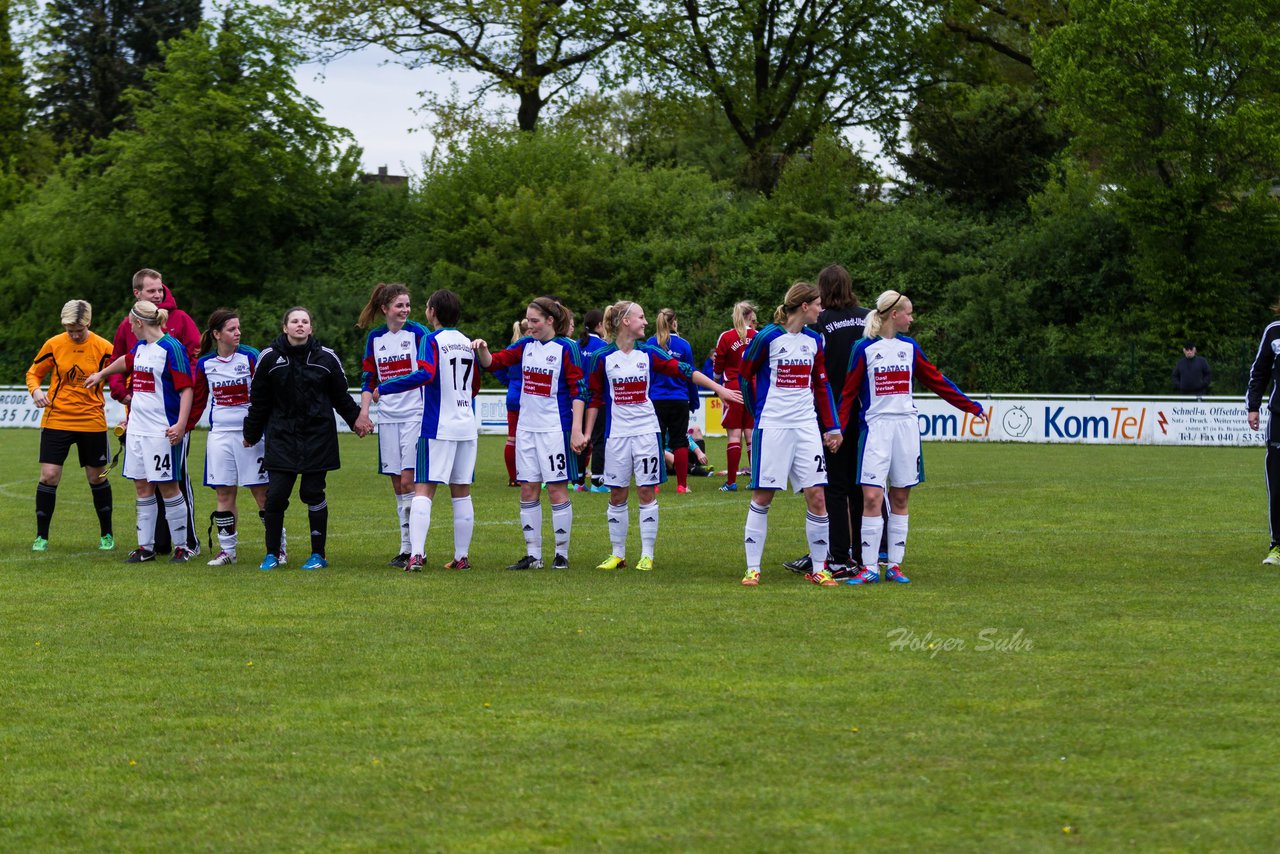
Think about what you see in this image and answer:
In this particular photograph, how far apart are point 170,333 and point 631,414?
153 inches

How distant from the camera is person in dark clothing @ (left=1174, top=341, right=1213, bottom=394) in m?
32.2

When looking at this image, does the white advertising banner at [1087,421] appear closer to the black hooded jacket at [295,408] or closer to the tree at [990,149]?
the tree at [990,149]


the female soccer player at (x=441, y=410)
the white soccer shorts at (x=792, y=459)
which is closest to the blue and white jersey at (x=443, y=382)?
the female soccer player at (x=441, y=410)

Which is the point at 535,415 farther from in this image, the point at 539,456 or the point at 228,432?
the point at 228,432

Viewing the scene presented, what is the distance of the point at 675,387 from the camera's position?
1778cm

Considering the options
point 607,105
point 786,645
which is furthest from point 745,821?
point 607,105

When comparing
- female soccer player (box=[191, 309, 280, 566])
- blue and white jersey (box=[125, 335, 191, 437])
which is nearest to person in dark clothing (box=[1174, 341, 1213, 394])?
female soccer player (box=[191, 309, 280, 566])

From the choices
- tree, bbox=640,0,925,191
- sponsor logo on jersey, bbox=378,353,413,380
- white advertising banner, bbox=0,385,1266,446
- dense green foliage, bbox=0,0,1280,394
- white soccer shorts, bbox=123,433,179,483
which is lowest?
white advertising banner, bbox=0,385,1266,446

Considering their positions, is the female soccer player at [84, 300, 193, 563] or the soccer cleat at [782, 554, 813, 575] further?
the female soccer player at [84, 300, 193, 563]

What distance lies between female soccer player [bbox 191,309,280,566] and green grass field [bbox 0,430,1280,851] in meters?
0.41

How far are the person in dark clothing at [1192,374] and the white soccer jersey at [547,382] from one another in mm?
23958

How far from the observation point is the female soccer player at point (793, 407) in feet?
33.3

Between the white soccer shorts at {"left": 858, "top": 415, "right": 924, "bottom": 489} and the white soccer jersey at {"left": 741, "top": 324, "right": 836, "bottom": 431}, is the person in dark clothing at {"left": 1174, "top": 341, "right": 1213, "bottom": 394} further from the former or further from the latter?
the white soccer jersey at {"left": 741, "top": 324, "right": 836, "bottom": 431}

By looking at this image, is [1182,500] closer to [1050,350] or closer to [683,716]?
[683,716]
